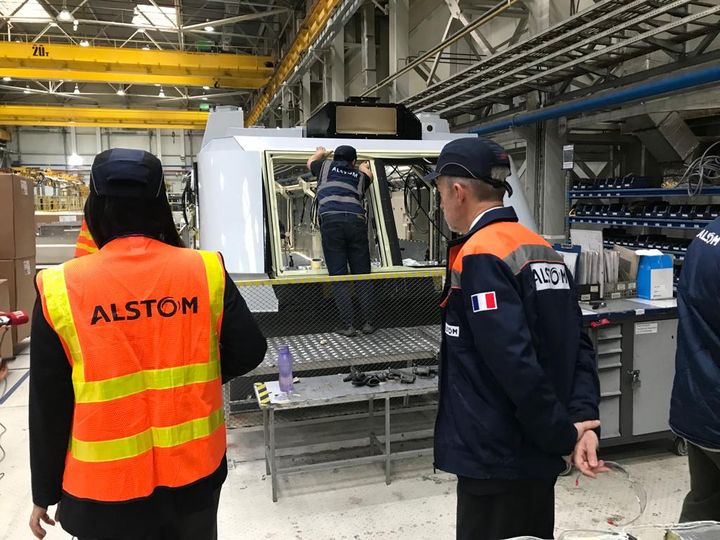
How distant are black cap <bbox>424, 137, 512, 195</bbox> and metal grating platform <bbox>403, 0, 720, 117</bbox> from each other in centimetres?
284

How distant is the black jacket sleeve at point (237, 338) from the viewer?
1.48 meters

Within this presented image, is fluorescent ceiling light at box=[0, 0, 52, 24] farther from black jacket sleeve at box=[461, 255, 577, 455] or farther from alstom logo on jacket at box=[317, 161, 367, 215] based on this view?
black jacket sleeve at box=[461, 255, 577, 455]

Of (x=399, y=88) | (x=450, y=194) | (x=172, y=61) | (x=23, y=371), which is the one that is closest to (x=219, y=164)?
(x=450, y=194)

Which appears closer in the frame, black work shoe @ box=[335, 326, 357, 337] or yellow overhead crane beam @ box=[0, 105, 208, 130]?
black work shoe @ box=[335, 326, 357, 337]

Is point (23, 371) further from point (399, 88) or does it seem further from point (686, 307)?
point (399, 88)

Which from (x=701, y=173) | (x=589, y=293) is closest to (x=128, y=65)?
(x=701, y=173)

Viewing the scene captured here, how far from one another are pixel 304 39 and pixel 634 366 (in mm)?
7228

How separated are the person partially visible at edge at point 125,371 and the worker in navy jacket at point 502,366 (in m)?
0.64

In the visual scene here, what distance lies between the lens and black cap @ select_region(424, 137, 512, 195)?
1489mm

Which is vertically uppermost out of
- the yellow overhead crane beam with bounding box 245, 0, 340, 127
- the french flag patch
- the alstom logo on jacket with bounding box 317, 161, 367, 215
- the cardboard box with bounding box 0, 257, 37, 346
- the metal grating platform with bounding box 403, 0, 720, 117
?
the yellow overhead crane beam with bounding box 245, 0, 340, 127

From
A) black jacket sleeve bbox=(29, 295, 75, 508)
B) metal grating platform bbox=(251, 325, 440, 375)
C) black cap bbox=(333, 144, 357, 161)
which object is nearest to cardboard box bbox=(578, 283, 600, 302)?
metal grating platform bbox=(251, 325, 440, 375)

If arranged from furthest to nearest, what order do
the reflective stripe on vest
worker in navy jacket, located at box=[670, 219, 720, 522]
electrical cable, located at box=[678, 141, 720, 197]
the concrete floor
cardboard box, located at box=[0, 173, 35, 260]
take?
1. cardboard box, located at box=[0, 173, 35, 260]
2. electrical cable, located at box=[678, 141, 720, 197]
3. the concrete floor
4. worker in navy jacket, located at box=[670, 219, 720, 522]
5. the reflective stripe on vest

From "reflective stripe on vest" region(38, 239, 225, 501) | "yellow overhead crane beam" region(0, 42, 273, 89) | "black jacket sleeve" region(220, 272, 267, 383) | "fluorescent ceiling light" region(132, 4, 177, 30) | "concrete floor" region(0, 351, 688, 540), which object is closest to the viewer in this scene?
"reflective stripe on vest" region(38, 239, 225, 501)

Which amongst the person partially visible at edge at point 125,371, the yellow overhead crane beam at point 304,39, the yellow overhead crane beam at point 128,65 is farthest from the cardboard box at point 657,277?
the yellow overhead crane beam at point 128,65
